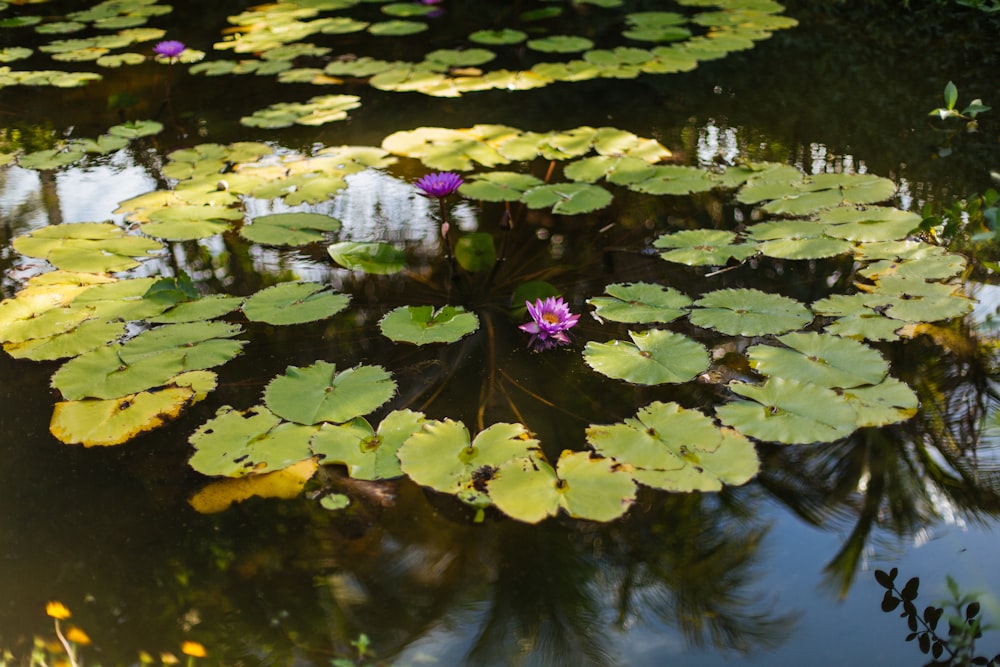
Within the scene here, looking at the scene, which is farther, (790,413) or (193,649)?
(790,413)

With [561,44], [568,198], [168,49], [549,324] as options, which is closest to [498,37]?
[561,44]

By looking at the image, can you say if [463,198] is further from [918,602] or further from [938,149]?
[918,602]

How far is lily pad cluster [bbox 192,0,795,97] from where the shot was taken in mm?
3840

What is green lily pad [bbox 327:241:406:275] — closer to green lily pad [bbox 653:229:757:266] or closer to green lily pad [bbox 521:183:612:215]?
green lily pad [bbox 521:183:612:215]

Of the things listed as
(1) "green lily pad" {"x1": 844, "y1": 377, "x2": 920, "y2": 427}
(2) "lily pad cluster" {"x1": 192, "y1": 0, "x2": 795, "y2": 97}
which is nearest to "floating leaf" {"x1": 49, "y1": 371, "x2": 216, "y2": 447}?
(1) "green lily pad" {"x1": 844, "y1": 377, "x2": 920, "y2": 427}

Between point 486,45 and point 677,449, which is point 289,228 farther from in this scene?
point 486,45

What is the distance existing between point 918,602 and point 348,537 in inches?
35.4

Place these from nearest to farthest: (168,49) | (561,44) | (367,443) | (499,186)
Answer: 1. (367,443)
2. (499,186)
3. (168,49)
4. (561,44)

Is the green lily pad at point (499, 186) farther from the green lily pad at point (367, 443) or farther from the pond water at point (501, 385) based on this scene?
the green lily pad at point (367, 443)

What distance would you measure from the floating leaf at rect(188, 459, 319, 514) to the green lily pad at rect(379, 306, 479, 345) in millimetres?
433

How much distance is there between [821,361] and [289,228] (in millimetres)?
1533

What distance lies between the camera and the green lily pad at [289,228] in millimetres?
2355

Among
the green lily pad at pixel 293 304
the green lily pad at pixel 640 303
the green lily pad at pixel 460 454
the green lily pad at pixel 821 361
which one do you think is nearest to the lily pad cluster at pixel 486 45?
the green lily pad at pixel 293 304

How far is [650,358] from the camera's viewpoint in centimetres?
173
